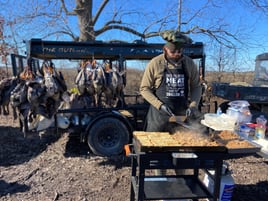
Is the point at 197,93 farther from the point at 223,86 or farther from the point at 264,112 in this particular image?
the point at 264,112

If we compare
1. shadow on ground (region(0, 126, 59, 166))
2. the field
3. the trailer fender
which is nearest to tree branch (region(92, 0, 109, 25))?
shadow on ground (region(0, 126, 59, 166))

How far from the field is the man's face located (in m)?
2.10

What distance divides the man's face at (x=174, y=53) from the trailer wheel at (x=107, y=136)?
7.60 ft

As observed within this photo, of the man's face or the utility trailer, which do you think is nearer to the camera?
the man's face

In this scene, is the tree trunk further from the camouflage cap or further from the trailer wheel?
the camouflage cap

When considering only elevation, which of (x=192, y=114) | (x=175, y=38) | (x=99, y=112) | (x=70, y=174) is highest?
(x=175, y=38)

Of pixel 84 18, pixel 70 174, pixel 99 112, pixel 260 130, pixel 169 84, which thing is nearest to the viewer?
pixel 260 130

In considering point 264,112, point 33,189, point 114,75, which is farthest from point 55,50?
point 264,112

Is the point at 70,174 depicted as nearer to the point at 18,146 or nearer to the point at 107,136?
the point at 107,136

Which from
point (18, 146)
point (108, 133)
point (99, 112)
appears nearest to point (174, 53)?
point (99, 112)

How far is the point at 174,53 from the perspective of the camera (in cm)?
295

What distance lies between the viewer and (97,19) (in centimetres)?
898

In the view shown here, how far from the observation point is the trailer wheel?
491 cm

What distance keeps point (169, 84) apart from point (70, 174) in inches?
94.9
